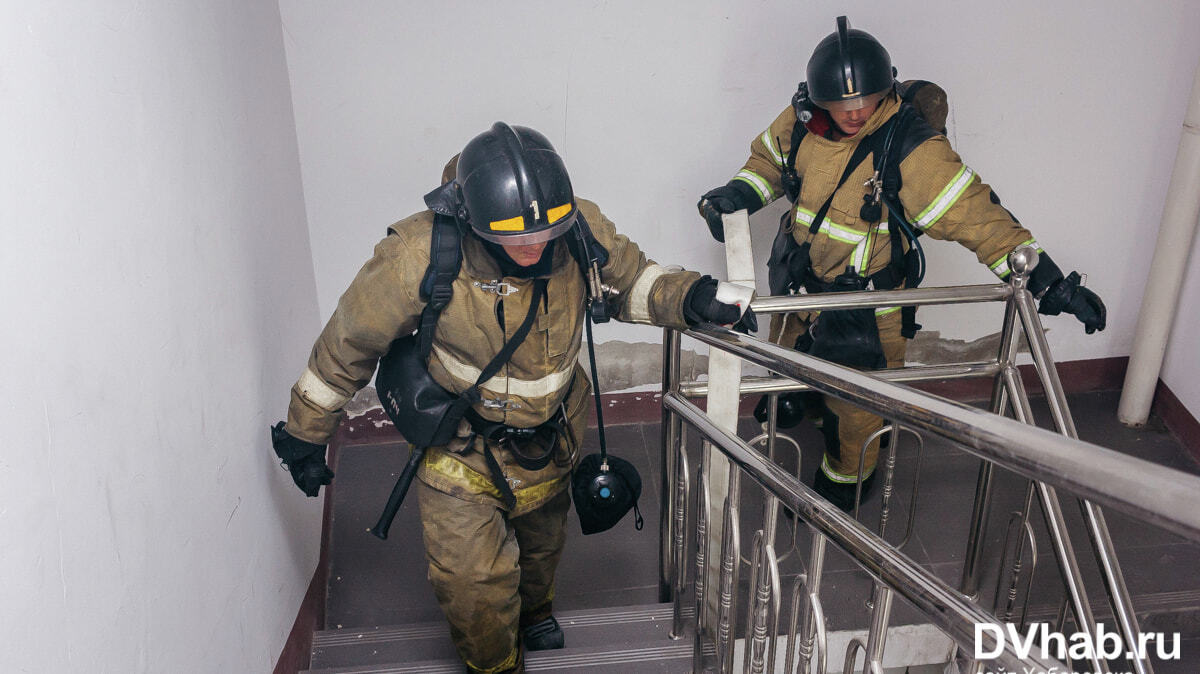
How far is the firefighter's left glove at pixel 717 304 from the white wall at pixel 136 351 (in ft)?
4.07

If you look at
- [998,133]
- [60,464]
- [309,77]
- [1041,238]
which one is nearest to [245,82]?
[309,77]

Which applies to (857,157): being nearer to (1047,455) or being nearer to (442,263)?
(442,263)

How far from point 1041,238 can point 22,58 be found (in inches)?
164

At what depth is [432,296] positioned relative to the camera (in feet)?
8.07

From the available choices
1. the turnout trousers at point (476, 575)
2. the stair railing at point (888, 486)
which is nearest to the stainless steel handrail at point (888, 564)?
the stair railing at point (888, 486)

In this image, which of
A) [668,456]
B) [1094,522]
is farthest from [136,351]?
[1094,522]

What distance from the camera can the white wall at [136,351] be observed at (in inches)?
60.0

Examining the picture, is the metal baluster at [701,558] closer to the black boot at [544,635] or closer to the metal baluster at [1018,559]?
the black boot at [544,635]

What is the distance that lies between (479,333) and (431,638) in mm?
1226

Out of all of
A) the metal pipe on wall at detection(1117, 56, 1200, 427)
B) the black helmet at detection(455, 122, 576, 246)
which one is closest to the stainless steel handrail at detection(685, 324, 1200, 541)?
the black helmet at detection(455, 122, 576, 246)

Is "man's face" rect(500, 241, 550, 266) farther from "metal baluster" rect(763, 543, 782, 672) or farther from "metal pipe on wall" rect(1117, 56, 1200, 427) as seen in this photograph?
"metal pipe on wall" rect(1117, 56, 1200, 427)

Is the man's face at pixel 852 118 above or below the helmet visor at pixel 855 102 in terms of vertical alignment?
below

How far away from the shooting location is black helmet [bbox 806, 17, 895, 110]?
321 centimetres

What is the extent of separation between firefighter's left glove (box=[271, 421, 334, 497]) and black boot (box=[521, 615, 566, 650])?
0.91 meters
